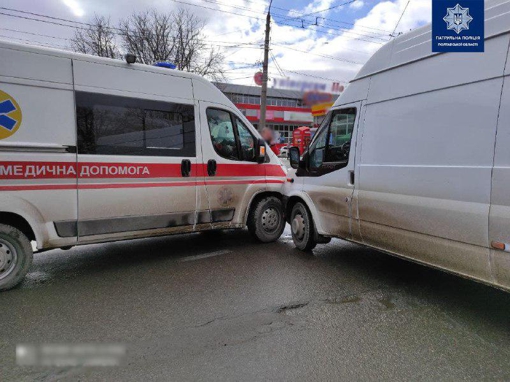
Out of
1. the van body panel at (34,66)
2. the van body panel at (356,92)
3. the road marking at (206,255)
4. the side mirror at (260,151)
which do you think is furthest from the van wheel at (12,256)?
the van body panel at (356,92)

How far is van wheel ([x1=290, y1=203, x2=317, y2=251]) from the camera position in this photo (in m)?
5.05

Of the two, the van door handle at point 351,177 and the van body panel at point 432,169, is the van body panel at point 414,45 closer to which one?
the van body panel at point 432,169

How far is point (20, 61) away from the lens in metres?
3.59

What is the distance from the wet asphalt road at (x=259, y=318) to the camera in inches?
96.5

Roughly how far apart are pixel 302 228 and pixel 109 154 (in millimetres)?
2857

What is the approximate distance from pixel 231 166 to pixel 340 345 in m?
3.12

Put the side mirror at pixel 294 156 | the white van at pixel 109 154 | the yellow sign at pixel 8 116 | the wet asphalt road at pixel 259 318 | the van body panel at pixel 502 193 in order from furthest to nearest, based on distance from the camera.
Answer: the side mirror at pixel 294 156
the white van at pixel 109 154
the yellow sign at pixel 8 116
the van body panel at pixel 502 193
the wet asphalt road at pixel 259 318

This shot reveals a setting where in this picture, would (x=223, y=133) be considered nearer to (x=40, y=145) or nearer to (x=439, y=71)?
(x=40, y=145)

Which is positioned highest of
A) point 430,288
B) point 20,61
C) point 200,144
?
point 20,61

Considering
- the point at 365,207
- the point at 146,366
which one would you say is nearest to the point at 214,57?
the point at 365,207

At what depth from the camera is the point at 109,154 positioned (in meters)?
4.18

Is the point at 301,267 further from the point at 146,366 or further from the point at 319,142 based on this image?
the point at 146,366

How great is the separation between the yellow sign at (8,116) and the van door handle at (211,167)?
2270 millimetres

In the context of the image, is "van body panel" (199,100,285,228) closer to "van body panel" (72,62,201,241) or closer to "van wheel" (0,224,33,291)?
"van body panel" (72,62,201,241)
